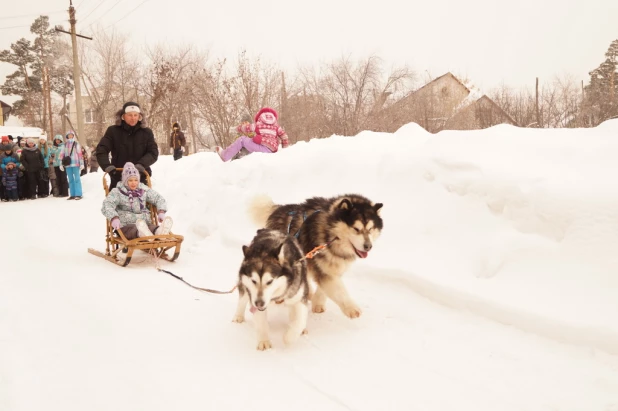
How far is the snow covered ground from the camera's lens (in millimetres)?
2809

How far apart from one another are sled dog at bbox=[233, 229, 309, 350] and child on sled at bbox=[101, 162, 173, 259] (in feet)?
9.63

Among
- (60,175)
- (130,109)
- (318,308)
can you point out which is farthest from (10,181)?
(318,308)

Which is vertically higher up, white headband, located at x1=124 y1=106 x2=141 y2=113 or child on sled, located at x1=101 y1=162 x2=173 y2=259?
white headband, located at x1=124 y1=106 x2=141 y2=113

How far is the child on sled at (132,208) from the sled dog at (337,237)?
263 centimetres

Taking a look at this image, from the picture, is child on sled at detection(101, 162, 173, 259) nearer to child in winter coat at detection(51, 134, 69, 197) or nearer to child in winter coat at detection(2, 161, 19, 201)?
child in winter coat at detection(51, 134, 69, 197)

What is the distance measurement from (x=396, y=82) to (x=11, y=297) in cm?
1511

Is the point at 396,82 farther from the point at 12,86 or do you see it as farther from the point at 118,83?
the point at 12,86

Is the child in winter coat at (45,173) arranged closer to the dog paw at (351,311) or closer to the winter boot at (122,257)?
the winter boot at (122,257)

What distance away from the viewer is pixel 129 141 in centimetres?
684

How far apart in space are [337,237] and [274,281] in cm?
94

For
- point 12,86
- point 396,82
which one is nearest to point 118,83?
point 396,82

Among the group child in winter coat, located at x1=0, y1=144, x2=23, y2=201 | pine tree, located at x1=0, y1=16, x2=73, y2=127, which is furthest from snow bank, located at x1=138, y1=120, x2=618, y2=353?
pine tree, located at x1=0, y1=16, x2=73, y2=127

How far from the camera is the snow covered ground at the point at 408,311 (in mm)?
2809

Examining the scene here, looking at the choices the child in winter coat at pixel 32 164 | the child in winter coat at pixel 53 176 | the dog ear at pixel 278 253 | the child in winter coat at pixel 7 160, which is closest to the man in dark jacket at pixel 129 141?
the dog ear at pixel 278 253
